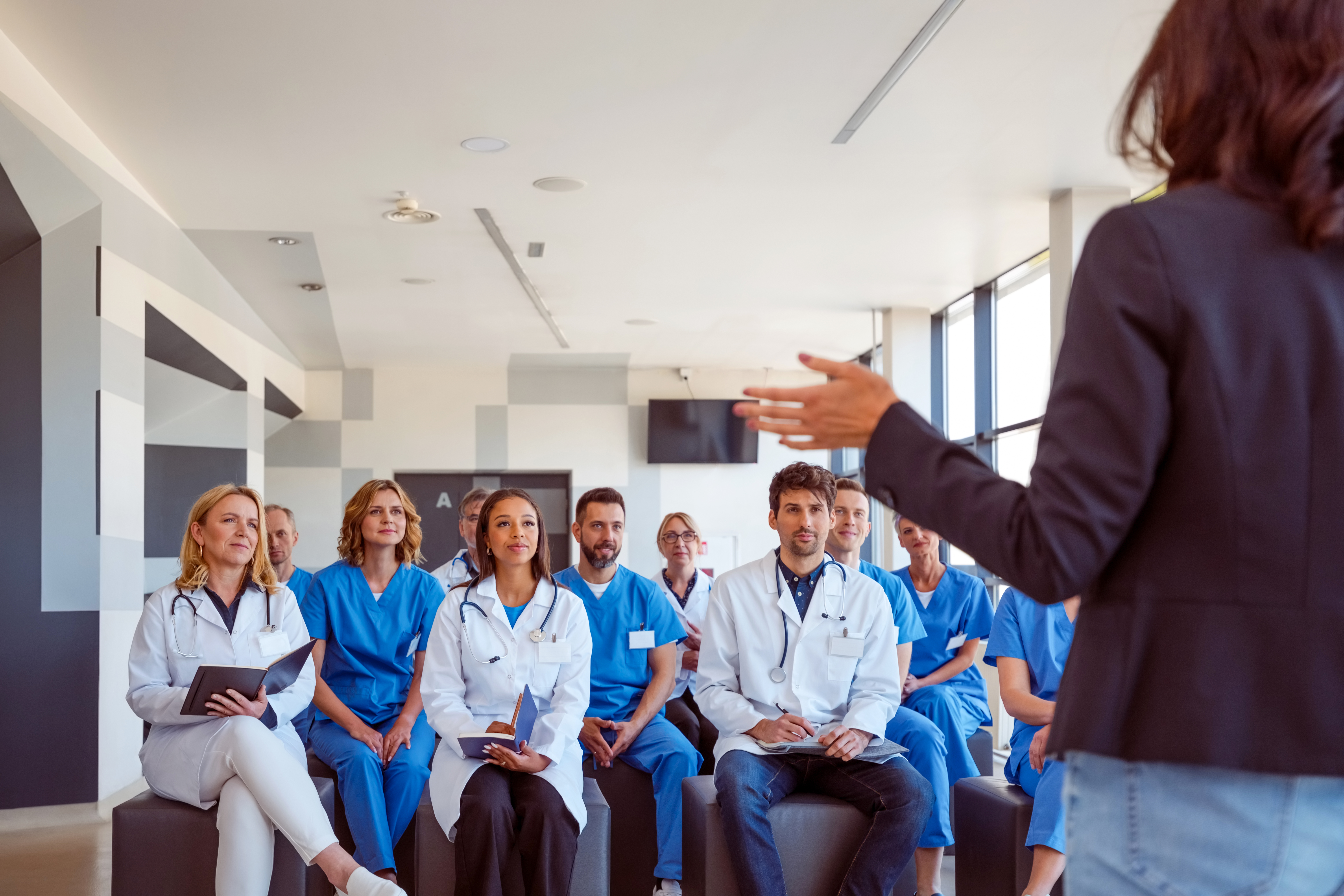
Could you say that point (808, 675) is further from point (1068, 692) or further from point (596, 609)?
point (1068, 692)

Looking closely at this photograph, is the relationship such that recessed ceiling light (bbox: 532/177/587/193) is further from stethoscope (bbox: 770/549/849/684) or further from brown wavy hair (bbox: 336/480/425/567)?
stethoscope (bbox: 770/549/849/684)

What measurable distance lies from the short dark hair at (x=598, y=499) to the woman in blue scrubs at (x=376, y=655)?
63 cm

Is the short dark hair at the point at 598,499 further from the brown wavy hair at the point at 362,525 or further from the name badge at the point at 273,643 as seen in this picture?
the name badge at the point at 273,643

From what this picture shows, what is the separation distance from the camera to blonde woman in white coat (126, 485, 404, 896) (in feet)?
9.58

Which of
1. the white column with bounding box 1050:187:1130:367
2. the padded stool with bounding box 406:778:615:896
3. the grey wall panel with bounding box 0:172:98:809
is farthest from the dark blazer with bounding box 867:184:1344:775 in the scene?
the grey wall panel with bounding box 0:172:98:809

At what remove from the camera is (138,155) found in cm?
514

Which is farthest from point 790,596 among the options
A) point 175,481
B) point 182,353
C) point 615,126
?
point 175,481

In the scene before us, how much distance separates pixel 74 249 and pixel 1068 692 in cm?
528

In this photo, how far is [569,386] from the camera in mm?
11031

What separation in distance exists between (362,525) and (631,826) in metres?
1.49

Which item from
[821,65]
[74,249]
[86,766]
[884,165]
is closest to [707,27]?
[821,65]

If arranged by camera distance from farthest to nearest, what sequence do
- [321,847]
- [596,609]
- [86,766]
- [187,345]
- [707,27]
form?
[187,345], [86,766], [596,609], [707,27], [321,847]

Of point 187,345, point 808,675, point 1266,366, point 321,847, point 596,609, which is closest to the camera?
point 1266,366

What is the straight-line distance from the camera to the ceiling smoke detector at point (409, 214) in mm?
5734
